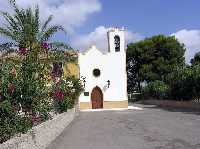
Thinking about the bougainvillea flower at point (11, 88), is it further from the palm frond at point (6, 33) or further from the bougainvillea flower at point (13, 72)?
the palm frond at point (6, 33)

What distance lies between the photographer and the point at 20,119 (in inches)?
582

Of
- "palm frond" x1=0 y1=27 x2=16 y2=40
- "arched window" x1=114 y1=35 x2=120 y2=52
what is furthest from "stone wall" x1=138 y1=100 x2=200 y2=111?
"palm frond" x1=0 y1=27 x2=16 y2=40

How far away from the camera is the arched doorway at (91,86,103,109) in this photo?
59062mm

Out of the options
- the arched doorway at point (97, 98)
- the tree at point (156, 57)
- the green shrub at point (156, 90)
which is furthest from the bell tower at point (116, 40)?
the tree at point (156, 57)

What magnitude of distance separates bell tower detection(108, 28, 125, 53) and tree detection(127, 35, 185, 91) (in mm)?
20473

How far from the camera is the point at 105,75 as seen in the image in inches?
2338

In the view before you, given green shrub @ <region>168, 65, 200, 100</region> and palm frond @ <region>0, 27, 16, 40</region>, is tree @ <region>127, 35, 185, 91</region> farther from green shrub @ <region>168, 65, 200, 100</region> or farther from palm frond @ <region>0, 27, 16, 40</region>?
palm frond @ <region>0, 27, 16, 40</region>

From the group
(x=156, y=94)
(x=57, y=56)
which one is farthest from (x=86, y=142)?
(x=156, y=94)

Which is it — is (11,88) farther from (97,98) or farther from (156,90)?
(156,90)

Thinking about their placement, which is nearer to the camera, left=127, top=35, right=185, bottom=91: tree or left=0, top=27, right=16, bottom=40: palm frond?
left=0, top=27, right=16, bottom=40: palm frond

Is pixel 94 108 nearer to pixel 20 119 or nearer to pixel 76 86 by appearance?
pixel 76 86

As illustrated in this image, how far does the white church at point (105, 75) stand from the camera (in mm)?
58656

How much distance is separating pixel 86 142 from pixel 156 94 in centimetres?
5893

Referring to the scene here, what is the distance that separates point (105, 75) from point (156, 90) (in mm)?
17166
